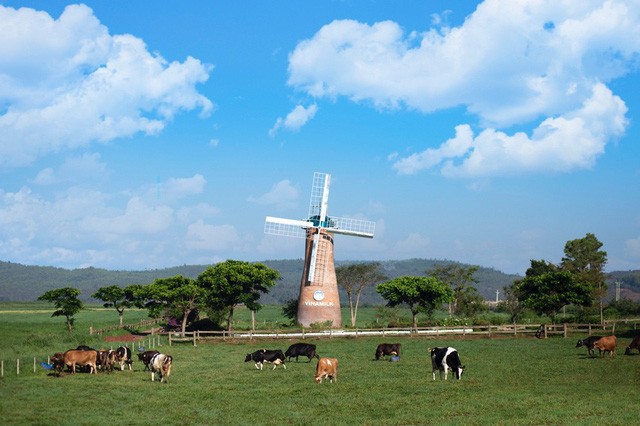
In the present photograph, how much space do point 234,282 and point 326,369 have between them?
1288 inches

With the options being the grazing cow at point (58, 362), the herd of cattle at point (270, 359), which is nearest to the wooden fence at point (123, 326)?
the herd of cattle at point (270, 359)

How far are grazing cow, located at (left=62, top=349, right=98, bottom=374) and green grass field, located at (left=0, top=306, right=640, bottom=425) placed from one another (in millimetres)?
878

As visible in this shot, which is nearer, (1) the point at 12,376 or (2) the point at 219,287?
(1) the point at 12,376

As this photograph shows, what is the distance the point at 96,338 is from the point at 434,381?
3324cm

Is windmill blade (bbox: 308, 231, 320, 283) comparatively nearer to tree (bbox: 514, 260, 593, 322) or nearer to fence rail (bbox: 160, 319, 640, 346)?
fence rail (bbox: 160, 319, 640, 346)

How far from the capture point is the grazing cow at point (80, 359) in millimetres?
28953

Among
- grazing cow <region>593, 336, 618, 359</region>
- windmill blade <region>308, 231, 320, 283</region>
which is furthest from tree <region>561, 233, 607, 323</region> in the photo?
grazing cow <region>593, 336, 618, 359</region>

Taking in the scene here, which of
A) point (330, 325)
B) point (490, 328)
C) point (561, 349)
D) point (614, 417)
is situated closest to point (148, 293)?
point (330, 325)

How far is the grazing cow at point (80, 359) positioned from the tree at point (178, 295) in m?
25.5

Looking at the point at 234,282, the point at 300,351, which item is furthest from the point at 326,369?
the point at 234,282

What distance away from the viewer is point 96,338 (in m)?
51.3

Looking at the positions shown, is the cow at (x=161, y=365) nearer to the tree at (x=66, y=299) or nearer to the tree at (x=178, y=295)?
the tree at (x=178, y=295)

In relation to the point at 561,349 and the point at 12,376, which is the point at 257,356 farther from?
the point at 561,349

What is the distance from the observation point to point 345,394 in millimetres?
23625
